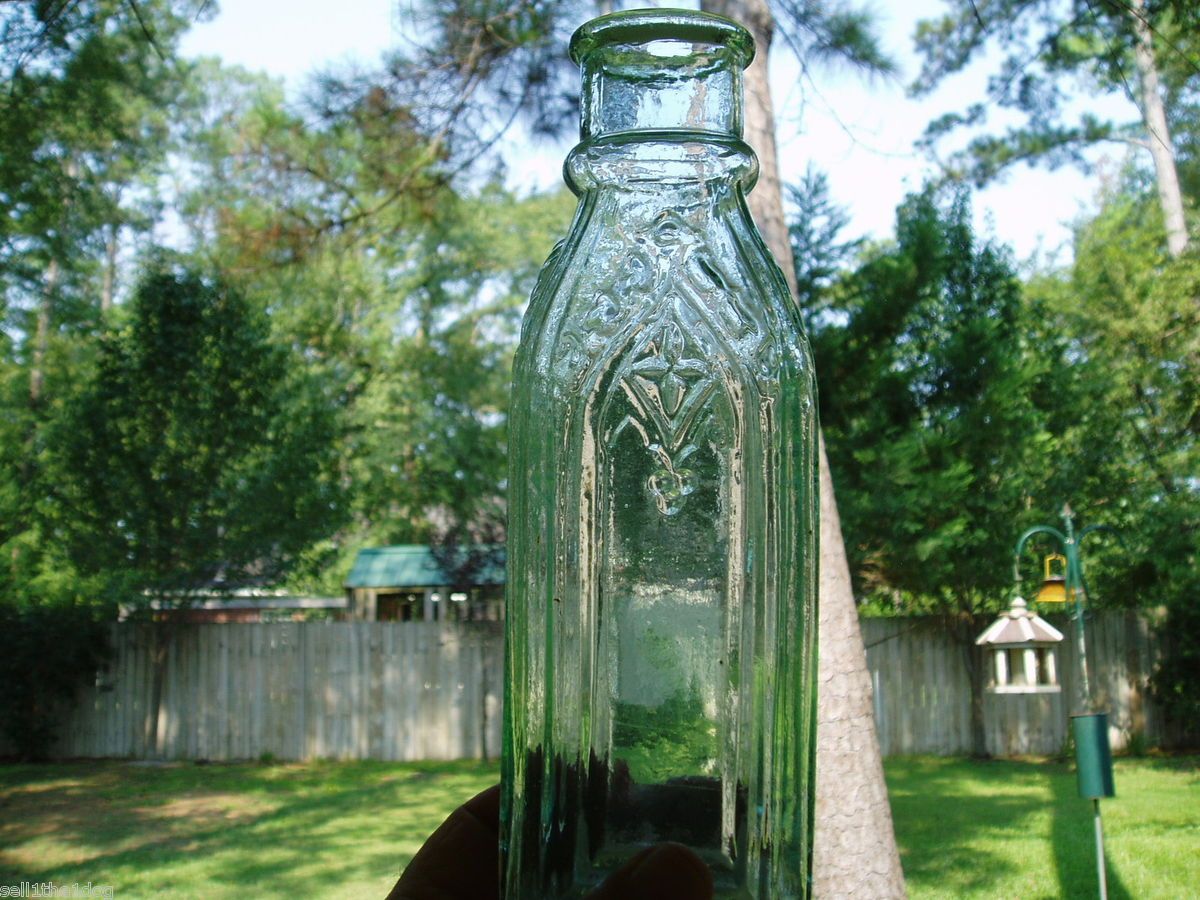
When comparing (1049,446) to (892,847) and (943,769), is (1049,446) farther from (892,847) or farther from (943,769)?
(892,847)

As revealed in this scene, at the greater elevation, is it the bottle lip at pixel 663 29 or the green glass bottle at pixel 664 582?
the bottle lip at pixel 663 29

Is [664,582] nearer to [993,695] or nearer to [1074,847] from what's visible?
[1074,847]

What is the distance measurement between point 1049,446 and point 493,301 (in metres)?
10.8

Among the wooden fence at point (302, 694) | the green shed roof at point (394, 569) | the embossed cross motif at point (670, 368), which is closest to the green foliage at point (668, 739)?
the embossed cross motif at point (670, 368)

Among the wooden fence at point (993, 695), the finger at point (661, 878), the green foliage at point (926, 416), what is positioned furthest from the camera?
the wooden fence at point (993, 695)

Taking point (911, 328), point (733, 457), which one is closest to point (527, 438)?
point (733, 457)

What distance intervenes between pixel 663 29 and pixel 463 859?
0.56 metres

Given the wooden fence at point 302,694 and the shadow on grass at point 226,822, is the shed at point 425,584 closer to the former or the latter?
the wooden fence at point 302,694

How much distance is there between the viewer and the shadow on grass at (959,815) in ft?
22.6

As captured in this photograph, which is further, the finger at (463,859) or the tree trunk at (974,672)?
the tree trunk at (974,672)

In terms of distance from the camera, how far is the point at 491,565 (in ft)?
42.8

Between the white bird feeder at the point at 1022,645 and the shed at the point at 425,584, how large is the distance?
254 inches

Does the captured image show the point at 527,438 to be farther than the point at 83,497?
No

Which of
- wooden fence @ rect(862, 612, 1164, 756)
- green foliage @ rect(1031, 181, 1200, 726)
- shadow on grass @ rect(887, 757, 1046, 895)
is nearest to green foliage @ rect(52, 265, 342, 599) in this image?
wooden fence @ rect(862, 612, 1164, 756)
